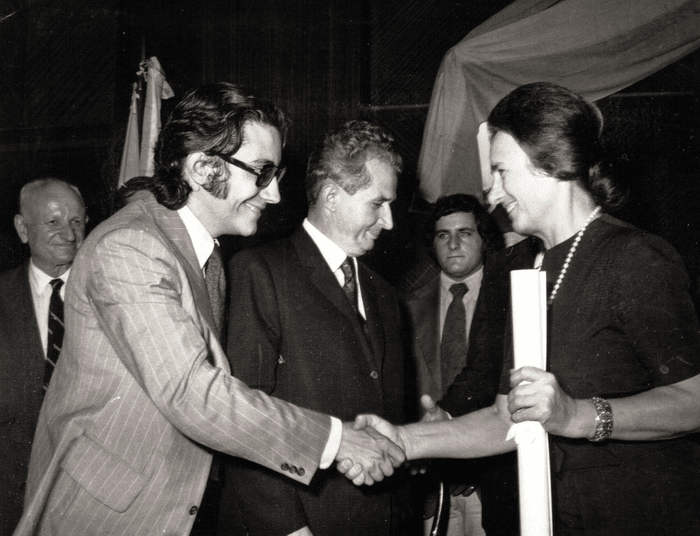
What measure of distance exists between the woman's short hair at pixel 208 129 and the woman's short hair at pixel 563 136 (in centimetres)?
92

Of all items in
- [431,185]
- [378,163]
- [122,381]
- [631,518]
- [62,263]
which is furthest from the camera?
[431,185]

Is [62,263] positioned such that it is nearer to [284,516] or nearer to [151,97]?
[151,97]

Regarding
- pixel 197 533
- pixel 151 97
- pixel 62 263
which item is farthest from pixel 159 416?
pixel 151 97

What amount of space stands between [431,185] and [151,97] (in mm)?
1854

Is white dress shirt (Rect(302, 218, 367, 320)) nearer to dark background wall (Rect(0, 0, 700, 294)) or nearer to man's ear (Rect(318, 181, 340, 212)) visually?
man's ear (Rect(318, 181, 340, 212))

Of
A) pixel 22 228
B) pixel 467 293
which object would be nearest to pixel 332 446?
pixel 467 293

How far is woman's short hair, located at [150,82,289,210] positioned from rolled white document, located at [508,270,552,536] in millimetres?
1277

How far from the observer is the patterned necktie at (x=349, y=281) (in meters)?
2.63

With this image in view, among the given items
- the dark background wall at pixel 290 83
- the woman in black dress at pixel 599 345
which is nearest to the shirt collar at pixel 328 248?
the woman in black dress at pixel 599 345

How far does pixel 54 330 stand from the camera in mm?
3301

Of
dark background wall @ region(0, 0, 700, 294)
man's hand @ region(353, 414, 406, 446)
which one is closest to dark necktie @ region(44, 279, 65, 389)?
dark background wall @ region(0, 0, 700, 294)

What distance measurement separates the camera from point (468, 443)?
7.46 ft

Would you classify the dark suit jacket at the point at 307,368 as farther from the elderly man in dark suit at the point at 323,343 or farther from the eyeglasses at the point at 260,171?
the eyeglasses at the point at 260,171

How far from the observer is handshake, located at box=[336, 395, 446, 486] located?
2.11m
